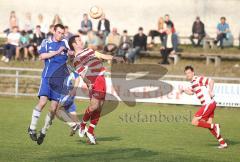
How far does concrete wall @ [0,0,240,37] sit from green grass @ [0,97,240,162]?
11328mm

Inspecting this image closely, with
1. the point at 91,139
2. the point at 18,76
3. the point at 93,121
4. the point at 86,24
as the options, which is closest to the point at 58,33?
the point at 93,121

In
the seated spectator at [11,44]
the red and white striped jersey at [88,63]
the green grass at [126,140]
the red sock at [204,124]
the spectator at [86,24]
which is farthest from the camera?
the spectator at [86,24]

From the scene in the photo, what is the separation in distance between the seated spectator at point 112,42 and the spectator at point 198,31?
13.3ft

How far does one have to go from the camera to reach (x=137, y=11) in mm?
35281

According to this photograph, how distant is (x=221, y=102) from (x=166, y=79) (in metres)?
2.40

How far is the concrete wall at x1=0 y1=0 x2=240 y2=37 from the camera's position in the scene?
34.2 metres

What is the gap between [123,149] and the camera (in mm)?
13742

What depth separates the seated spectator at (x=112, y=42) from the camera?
95.4 ft

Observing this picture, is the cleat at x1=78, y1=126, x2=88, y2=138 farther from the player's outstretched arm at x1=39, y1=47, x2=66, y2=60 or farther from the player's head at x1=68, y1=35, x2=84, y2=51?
the player's outstretched arm at x1=39, y1=47, x2=66, y2=60

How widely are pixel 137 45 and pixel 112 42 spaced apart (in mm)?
1475

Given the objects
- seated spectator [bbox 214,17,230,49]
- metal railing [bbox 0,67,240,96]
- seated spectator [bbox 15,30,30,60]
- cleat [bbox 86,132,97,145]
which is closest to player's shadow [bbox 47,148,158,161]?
cleat [bbox 86,132,97,145]

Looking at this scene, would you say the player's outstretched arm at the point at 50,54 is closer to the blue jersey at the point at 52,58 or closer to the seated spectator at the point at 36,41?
the blue jersey at the point at 52,58

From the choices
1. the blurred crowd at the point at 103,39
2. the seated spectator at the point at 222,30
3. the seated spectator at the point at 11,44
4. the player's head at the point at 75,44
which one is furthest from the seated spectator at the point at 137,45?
the player's head at the point at 75,44

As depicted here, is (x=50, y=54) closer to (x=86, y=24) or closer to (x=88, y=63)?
(x=88, y=63)
